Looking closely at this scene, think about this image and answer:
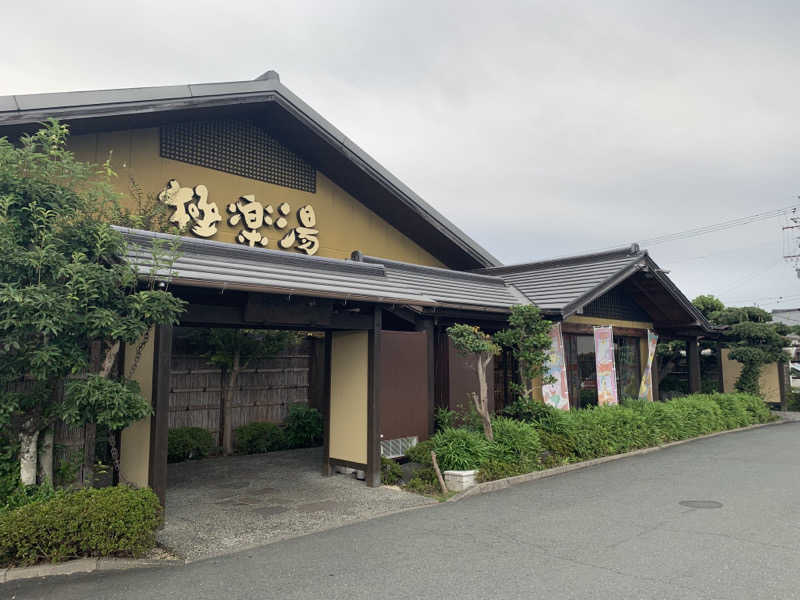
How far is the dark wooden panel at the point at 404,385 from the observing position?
9.91 m

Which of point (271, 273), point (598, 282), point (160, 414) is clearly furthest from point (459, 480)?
point (598, 282)

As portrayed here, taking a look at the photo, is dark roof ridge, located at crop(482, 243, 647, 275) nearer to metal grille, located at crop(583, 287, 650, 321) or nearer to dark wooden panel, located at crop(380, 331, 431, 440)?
metal grille, located at crop(583, 287, 650, 321)

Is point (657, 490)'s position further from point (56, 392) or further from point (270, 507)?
point (56, 392)

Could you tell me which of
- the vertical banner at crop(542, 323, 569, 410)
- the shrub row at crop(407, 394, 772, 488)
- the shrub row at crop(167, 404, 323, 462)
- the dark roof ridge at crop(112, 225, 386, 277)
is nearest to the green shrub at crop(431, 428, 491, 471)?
the shrub row at crop(407, 394, 772, 488)

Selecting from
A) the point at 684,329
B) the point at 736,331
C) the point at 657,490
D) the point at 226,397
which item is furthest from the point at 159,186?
the point at 736,331

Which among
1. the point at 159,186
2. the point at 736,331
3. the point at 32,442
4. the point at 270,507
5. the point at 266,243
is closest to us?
the point at 32,442

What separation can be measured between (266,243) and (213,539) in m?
7.39

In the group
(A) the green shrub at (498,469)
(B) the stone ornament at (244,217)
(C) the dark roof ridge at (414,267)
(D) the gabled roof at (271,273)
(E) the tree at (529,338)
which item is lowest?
(A) the green shrub at (498,469)

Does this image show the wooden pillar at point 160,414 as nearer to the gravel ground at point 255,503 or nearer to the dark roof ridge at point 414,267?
the gravel ground at point 255,503

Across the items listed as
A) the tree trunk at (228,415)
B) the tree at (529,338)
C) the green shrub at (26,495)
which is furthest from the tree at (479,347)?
the green shrub at (26,495)

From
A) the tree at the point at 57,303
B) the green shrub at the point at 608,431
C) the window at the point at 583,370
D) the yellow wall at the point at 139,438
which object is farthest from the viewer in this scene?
the window at the point at 583,370

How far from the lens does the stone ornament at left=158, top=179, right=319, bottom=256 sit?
11258 millimetres

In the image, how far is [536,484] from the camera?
9.16 m

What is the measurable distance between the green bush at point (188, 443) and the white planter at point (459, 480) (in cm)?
530
